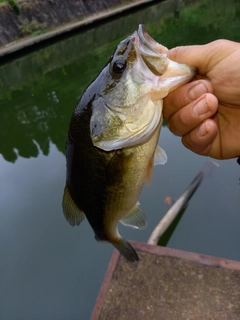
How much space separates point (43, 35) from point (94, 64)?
3.74 m

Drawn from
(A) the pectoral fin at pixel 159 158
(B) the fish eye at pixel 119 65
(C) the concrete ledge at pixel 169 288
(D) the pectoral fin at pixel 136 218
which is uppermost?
(B) the fish eye at pixel 119 65

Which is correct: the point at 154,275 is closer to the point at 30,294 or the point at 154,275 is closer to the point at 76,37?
the point at 30,294

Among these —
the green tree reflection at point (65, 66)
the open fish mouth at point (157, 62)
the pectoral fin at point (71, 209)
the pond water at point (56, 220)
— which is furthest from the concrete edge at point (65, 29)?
the open fish mouth at point (157, 62)

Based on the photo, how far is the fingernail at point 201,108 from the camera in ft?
5.72

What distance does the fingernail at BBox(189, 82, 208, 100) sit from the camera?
68.7 inches

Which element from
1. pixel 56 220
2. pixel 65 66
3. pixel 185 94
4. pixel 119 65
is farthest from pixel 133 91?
pixel 65 66

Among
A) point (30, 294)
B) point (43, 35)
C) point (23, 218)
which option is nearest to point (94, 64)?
point (43, 35)

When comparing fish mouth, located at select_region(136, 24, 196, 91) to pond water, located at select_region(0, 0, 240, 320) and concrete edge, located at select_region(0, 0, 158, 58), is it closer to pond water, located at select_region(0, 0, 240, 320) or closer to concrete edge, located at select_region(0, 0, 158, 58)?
pond water, located at select_region(0, 0, 240, 320)

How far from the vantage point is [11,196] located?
589cm

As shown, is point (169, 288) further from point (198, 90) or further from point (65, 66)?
point (65, 66)

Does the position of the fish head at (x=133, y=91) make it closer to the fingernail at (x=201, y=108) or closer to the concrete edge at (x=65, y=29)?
the fingernail at (x=201, y=108)

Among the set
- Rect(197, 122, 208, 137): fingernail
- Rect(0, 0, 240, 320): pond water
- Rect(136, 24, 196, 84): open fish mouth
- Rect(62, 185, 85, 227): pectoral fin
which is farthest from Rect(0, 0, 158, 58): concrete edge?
Rect(136, 24, 196, 84): open fish mouth

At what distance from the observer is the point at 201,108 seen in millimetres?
1776

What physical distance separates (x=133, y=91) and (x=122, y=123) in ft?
0.48
